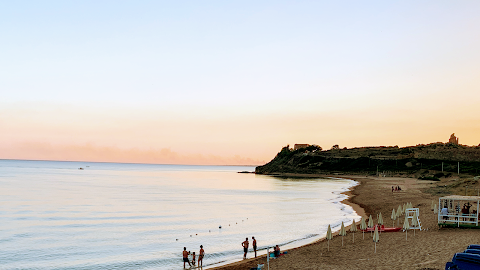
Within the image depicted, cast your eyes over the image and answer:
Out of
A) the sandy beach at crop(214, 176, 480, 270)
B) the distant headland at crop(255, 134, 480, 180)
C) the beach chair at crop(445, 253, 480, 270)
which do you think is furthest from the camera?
the distant headland at crop(255, 134, 480, 180)

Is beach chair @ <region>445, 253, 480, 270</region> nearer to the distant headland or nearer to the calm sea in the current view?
the calm sea

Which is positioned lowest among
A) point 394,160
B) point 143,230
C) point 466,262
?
point 143,230

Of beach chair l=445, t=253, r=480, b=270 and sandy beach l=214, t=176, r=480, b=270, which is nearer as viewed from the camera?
beach chair l=445, t=253, r=480, b=270

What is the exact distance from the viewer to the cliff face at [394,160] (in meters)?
128

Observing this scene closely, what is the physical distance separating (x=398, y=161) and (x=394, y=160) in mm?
2574

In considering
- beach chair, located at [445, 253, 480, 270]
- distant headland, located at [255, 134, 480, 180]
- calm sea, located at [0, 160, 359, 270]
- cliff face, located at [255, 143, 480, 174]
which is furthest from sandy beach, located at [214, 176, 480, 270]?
cliff face, located at [255, 143, 480, 174]

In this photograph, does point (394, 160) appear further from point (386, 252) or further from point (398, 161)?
point (386, 252)

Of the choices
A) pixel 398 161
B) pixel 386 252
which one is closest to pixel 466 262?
pixel 386 252

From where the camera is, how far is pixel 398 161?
148125 millimetres

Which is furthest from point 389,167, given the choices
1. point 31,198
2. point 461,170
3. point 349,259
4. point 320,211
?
point 349,259

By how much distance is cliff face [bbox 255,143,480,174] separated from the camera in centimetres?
12809

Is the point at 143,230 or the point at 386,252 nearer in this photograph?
the point at 386,252

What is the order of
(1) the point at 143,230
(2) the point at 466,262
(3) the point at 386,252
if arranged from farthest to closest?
(1) the point at 143,230
(3) the point at 386,252
(2) the point at 466,262

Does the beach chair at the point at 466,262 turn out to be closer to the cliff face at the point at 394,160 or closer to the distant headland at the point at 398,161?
the distant headland at the point at 398,161
